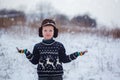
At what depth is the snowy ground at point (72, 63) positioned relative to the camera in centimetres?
320

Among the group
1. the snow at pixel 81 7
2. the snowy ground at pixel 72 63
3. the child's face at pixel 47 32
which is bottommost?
the snowy ground at pixel 72 63

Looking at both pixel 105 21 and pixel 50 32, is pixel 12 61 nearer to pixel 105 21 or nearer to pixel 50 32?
pixel 50 32

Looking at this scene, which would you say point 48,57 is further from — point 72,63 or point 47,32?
point 72,63

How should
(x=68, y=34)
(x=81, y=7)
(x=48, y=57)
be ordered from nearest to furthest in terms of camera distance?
(x=48, y=57) < (x=81, y=7) < (x=68, y=34)

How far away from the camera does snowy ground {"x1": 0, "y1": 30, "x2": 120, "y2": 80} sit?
10.5ft

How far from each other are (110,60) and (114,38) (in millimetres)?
503

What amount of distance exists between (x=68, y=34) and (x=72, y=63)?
63 cm

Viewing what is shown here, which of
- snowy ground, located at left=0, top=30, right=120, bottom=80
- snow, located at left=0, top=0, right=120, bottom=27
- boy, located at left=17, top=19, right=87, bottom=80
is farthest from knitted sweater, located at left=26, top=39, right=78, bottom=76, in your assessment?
snow, located at left=0, top=0, right=120, bottom=27

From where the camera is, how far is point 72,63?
11.5 feet

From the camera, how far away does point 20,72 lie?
126 inches

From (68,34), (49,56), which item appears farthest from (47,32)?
(68,34)

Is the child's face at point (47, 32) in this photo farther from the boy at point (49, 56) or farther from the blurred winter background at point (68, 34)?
the blurred winter background at point (68, 34)

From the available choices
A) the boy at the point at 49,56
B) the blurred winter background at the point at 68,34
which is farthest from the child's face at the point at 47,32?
the blurred winter background at the point at 68,34

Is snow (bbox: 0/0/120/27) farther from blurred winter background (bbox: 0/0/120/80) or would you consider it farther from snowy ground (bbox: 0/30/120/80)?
snowy ground (bbox: 0/30/120/80)
